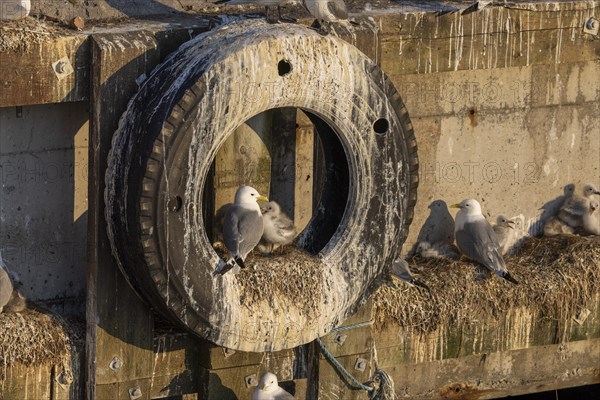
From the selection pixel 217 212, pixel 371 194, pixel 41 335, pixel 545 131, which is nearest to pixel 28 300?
pixel 41 335

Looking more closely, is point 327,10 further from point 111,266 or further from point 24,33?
point 111,266

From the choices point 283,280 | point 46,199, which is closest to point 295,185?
point 283,280

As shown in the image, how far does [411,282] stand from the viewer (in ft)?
35.7

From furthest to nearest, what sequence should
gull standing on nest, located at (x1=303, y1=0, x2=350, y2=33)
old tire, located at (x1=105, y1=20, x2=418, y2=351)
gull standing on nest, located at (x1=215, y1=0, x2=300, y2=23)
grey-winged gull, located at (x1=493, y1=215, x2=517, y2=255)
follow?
grey-winged gull, located at (x1=493, y1=215, x2=517, y2=255), gull standing on nest, located at (x1=215, y1=0, x2=300, y2=23), gull standing on nest, located at (x1=303, y1=0, x2=350, y2=33), old tire, located at (x1=105, y1=20, x2=418, y2=351)

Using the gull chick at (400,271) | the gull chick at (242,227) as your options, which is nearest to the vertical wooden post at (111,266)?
the gull chick at (242,227)

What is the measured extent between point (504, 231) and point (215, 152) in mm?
2488

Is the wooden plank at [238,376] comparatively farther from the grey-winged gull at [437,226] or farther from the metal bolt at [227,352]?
the grey-winged gull at [437,226]

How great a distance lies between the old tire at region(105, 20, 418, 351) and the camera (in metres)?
9.60

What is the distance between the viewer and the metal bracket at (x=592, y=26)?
453 inches

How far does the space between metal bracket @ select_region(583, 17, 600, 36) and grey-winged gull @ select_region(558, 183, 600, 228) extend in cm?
107

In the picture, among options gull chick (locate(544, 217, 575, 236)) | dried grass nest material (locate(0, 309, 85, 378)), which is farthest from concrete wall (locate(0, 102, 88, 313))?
gull chick (locate(544, 217, 575, 236))

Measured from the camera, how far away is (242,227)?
10.1m

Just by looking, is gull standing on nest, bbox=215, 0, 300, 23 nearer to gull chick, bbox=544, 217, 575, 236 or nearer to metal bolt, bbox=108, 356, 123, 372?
metal bolt, bbox=108, 356, 123, 372

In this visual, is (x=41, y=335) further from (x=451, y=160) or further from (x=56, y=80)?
(x=451, y=160)
